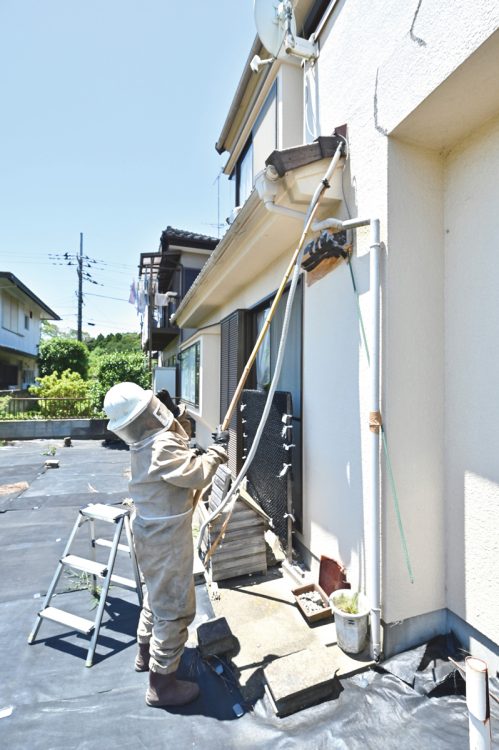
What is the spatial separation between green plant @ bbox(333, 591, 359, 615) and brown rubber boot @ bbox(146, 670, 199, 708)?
1.11m

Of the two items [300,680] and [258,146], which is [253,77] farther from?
[300,680]

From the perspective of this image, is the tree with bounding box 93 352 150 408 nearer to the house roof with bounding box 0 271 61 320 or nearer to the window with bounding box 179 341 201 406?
the window with bounding box 179 341 201 406

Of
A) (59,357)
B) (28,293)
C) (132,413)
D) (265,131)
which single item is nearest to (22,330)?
(28,293)

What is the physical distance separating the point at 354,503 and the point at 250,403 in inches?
91.7

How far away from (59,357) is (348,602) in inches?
1071

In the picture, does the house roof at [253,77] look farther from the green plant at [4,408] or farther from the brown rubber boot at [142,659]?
the green plant at [4,408]

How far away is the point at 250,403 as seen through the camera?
4918 mm

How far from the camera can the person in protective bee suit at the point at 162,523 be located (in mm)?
2279

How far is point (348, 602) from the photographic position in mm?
2660

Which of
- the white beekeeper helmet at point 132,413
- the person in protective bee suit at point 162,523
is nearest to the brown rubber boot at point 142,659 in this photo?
the person in protective bee suit at point 162,523

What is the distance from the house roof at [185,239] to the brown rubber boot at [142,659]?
42.1 ft

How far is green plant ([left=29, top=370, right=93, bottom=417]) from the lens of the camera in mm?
14621

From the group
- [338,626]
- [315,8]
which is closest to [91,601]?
[338,626]

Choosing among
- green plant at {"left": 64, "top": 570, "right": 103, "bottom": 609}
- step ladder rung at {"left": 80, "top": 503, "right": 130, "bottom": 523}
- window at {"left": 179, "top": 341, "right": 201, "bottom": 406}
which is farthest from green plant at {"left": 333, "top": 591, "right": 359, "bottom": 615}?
window at {"left": 179, "top": 341, "right": 201, "bottom": 406}
